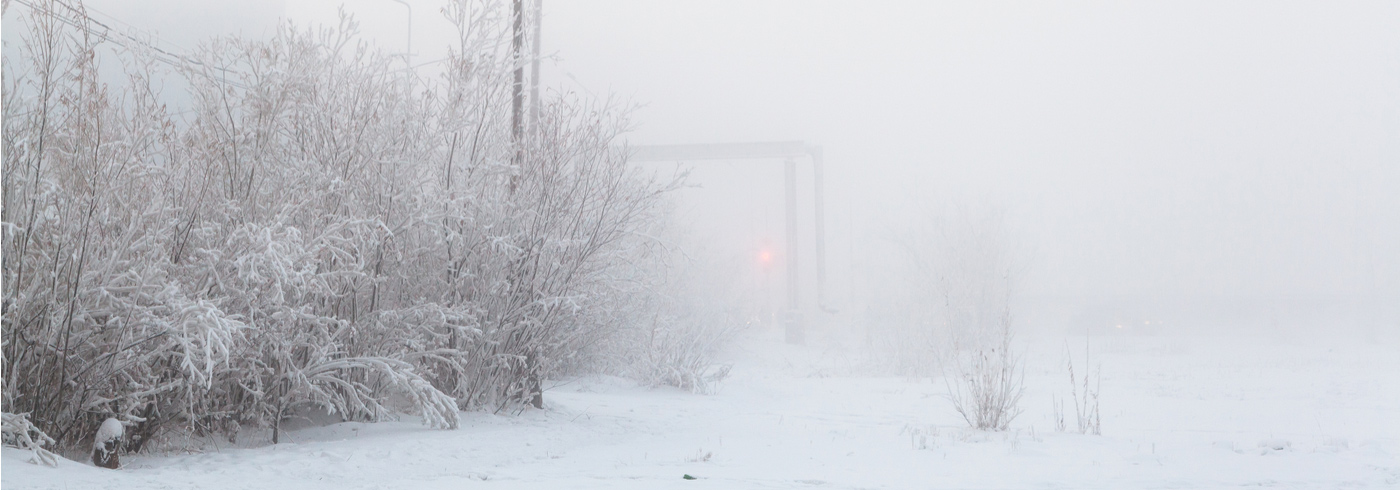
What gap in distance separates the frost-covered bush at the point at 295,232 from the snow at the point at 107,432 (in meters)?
0.14

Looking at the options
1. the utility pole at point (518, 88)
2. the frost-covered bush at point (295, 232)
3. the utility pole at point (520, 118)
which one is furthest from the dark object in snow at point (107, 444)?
the utility pole at point (518, 88)

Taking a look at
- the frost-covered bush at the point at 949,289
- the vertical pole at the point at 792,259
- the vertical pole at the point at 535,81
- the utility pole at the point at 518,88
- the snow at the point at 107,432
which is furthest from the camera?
the vertical pole at the point at 792,259

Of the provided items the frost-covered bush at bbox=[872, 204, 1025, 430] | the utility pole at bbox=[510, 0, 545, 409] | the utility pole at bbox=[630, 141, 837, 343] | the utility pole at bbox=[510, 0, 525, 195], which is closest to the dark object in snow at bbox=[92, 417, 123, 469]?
the utility pole at bbox=[510, 0, 545, 409]

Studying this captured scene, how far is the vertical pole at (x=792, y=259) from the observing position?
1091 inches

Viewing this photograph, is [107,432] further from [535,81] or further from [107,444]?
[535,81]

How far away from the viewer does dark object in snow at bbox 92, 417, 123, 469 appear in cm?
513

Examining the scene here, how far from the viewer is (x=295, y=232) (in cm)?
537

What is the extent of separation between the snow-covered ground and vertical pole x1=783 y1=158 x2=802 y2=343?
13.8 metres

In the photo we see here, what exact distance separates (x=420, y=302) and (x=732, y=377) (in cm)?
1039

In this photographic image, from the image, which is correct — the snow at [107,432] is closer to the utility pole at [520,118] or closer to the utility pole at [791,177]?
the utility pole at [520,118]

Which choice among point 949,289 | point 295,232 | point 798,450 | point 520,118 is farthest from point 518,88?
point 949,289

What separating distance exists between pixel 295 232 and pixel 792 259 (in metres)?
22.8

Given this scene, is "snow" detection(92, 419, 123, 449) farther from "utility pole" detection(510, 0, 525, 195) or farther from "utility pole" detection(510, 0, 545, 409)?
"utility pole" detection(510, 0, 525, 195)

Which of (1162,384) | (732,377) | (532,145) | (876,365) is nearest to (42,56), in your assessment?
(532,145)
